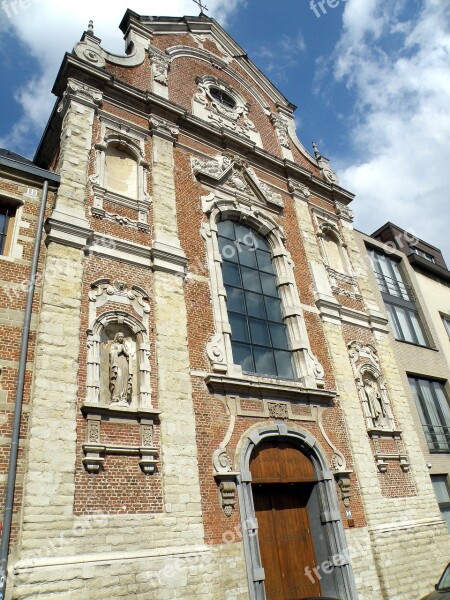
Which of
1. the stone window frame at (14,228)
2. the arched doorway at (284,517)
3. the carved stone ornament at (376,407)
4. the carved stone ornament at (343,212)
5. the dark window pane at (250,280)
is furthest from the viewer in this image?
the carved stone ornament at (343,212)

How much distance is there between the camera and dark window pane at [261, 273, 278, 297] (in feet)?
41.1

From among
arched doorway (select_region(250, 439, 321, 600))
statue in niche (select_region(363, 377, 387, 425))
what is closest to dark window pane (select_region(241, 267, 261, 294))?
arched doorway (select_region(250, 439, 321, 600))

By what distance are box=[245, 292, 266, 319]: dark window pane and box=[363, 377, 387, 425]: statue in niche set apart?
149 inches

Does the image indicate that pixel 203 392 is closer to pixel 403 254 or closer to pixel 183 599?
pixel 183 599

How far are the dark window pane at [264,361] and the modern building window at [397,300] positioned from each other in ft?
22.8

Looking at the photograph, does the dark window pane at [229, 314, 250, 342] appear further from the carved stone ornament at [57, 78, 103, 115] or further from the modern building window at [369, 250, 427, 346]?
the modern building window at [369, 250, 427, 346]

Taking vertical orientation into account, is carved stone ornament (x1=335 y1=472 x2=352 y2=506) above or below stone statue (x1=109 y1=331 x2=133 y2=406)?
below

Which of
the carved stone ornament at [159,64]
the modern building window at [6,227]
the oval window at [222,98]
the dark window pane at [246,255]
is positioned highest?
the oval window at [222,98]

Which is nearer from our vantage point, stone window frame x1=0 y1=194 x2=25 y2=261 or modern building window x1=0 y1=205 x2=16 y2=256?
stone window frame x1=0 y1=194 x2=25 y2=261

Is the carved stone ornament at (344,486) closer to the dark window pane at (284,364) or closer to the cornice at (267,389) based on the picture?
the cornice at (267,389)

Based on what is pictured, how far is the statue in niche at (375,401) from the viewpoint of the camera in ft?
40.6

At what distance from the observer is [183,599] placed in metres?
7.19

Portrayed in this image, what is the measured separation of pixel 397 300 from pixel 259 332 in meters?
8.40

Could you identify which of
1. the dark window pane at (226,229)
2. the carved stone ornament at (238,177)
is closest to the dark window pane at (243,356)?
the dark window pane at (226,229)
